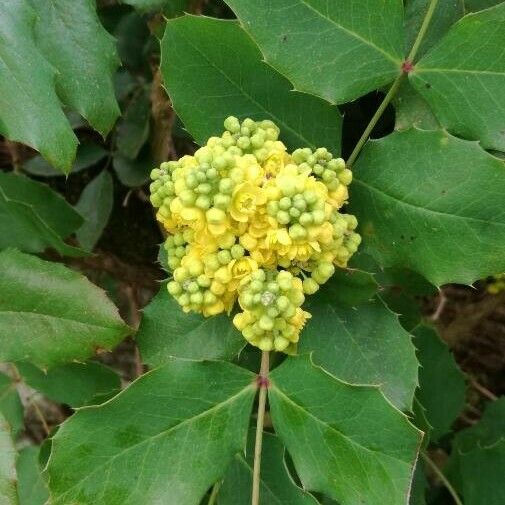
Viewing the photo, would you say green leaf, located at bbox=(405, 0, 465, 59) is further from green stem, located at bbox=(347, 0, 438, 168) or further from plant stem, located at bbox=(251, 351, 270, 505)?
plant stem, located at bbox=(251, 351, 270, 505)

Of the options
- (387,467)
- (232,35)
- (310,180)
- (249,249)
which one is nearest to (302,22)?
(232,35)

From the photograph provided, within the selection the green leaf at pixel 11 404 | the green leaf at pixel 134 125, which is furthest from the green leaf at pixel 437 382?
the green leaf at pixel 11 404

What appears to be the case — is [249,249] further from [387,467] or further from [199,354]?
[387,467]

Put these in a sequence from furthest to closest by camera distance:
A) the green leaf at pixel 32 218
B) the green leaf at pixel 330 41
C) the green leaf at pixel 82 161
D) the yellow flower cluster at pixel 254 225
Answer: the green leaf at pixel 82 161 → the green leaf at pixel 32 218 → the green leaf at pixel 330 41 → the yellow flower cluster at pixel 254 225

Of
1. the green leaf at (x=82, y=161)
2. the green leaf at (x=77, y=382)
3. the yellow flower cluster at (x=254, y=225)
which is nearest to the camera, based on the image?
the yellow flower cluster at (x=254, y=225)

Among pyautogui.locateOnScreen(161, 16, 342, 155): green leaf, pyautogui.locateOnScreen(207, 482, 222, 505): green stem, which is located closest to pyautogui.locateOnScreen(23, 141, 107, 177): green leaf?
pyautogui.locateOnScreen(161, 16, 342, 155): green leaf

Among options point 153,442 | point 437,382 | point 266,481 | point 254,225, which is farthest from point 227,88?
point 437,382

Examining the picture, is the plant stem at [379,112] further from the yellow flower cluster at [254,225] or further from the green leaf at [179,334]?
the green leaf at [179,334]
